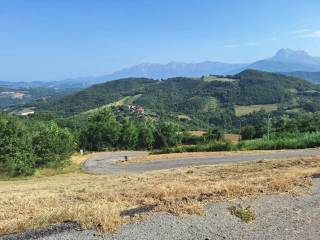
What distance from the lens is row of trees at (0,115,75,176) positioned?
4197 cm

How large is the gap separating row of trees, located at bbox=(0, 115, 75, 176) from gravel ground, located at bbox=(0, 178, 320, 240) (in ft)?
107

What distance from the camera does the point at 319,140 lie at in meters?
47.0

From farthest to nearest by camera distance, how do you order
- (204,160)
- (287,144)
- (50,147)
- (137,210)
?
(50,147) → (287,144) → (204,160) → (137,210)

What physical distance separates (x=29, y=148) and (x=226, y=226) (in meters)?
39.9

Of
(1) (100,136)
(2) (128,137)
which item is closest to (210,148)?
(2) (128,137)

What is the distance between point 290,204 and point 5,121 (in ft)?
132

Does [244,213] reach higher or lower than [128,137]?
higher

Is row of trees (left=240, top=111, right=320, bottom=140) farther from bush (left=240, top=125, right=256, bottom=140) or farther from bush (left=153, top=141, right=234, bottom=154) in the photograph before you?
bush (left=153, top=141, right=234, bottom=154)

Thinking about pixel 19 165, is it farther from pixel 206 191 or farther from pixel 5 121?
pixel 206 191

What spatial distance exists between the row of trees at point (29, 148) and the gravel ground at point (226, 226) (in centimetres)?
3265

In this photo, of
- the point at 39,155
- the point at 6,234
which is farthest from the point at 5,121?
the point at 6,234

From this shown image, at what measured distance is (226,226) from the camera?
9.93 m

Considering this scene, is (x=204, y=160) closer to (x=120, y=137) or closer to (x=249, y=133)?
(x=120, y=137)

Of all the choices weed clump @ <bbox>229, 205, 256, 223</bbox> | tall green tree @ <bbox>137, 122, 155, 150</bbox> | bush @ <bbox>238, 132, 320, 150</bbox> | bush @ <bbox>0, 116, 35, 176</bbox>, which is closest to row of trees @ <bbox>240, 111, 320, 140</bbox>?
bush @ <bbox>238, 132, 320, 150</bbox>
